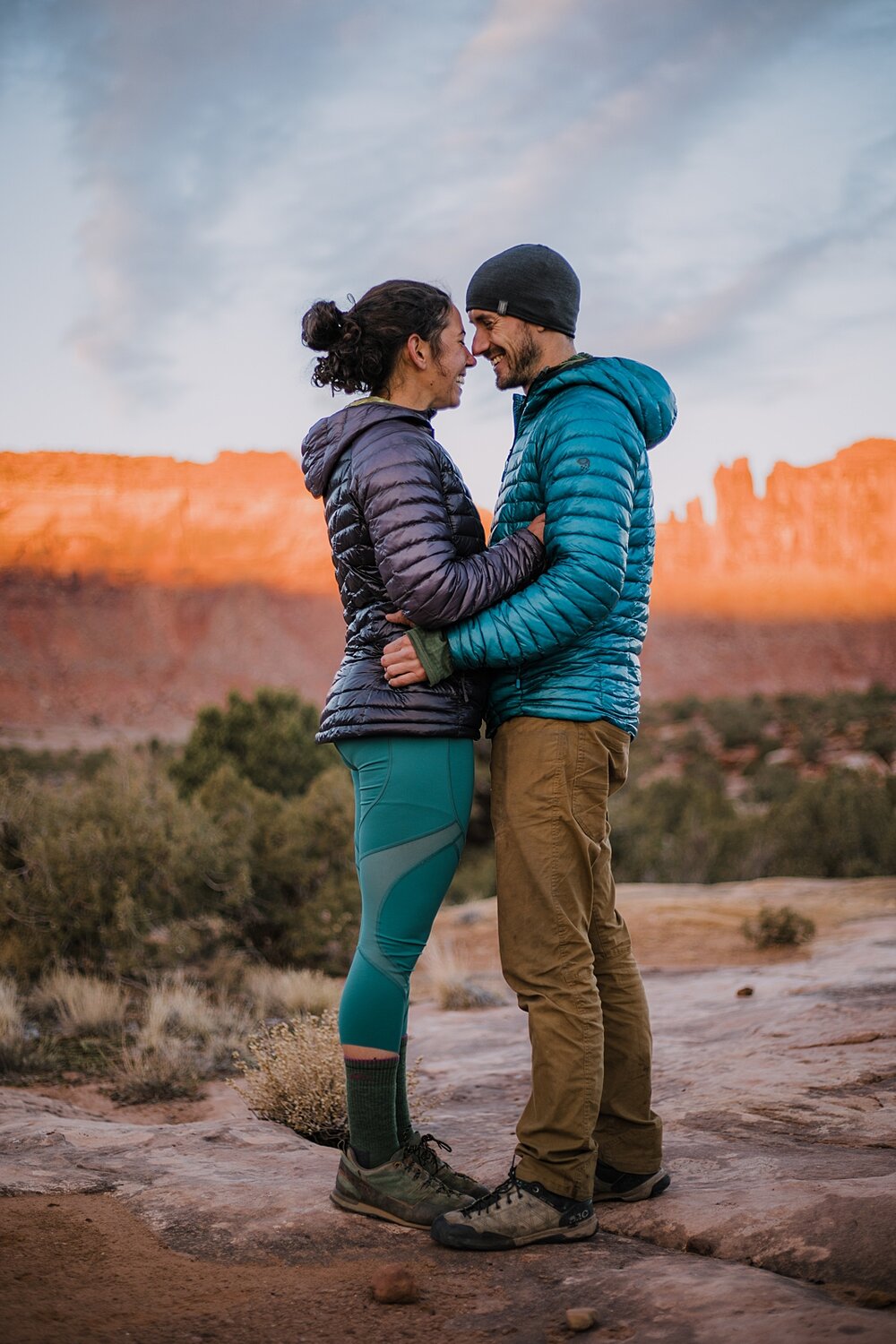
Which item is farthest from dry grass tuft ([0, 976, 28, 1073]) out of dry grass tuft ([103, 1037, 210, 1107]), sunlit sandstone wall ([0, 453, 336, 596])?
sunlit sandstone wall ([0, 453, 336, 596])

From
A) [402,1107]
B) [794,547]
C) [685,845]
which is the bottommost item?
[402,1107]

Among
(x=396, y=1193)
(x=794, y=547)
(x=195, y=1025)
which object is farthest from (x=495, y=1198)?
(x=794, y=547)

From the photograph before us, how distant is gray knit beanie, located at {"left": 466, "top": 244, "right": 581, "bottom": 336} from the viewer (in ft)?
9.13

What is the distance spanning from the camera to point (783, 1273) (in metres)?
2.26

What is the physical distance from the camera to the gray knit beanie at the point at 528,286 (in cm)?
278

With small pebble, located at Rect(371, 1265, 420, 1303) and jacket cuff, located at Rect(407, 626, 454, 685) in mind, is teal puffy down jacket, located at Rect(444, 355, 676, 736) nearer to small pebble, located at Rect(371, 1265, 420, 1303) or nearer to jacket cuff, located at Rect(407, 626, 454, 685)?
jacket cuff, located at Rect(407, 626, 454, 685)

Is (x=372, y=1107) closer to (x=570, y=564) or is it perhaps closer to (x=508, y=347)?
(x=570, y=564)

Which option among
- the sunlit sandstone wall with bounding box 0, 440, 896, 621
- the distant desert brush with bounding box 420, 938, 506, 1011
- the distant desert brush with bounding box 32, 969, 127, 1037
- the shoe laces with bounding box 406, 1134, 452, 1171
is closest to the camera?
the shoe laces with bounding box 406, 1134, 452, 1171

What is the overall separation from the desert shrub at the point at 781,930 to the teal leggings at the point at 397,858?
7.04 metres

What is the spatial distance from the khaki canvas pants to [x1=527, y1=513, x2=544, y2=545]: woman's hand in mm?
459

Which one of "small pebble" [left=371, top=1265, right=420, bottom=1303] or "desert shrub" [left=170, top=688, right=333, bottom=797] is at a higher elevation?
"desert shrub" [left=170, top=688, right=333, bottom=797]

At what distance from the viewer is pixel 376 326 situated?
2.77m

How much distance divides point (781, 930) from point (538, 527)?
24.2 feet

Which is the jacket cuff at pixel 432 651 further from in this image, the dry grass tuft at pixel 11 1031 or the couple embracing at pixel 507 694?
the dry grass tuft at pixel 11 1031
